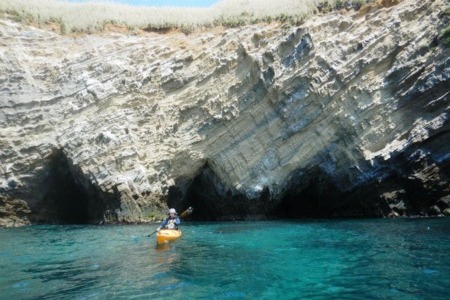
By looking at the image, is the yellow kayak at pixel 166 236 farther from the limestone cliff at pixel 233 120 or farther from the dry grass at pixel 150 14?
the dry grass at pixel 150 14

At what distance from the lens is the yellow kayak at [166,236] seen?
13930 millimetres

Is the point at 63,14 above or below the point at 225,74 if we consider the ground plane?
above

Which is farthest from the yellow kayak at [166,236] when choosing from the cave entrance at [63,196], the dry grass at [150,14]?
the dry grass at [150,14]

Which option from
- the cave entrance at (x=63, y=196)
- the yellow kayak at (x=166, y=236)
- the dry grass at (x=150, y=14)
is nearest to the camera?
the yellow kayak at (x=166, y=236)

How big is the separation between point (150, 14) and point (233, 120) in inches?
405

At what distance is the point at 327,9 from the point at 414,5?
4.16m

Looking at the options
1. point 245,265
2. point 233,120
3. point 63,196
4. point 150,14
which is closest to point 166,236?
point 245,265

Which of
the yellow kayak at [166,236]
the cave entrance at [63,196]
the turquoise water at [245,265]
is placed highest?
the cave entrance at [63,196]

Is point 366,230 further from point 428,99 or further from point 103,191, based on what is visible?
point 103,191

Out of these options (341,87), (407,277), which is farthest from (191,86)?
(407,277)

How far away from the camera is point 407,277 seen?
834cm

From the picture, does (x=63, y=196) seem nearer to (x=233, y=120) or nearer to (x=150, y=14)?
(x=233, y=120)

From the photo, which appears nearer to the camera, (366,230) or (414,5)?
(366,230)

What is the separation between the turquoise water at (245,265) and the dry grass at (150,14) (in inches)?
506
